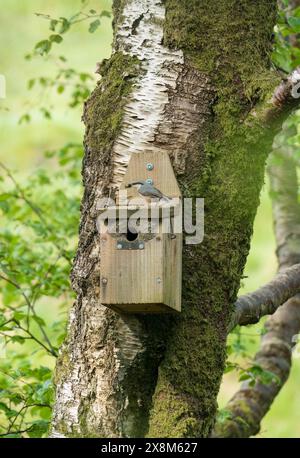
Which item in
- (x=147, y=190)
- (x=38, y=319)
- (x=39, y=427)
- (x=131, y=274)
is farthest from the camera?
(x=38, y=319)

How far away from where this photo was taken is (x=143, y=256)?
7.90ft

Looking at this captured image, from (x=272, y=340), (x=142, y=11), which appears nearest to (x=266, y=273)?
(x=272, y=340)

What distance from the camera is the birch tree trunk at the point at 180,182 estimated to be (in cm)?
242

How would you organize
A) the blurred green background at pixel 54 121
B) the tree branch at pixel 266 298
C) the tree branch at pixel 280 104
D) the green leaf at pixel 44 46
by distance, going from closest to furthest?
the tree branch at pixel 280 104 < the tree branch at pixel 266 298 < the green leaf at pixel 44 46 < the blurred green background at pixel 54 121

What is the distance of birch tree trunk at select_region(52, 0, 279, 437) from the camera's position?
242 centimetres

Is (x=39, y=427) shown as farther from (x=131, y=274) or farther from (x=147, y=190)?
(x=147, y=190)

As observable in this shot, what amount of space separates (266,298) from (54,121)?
5.74m

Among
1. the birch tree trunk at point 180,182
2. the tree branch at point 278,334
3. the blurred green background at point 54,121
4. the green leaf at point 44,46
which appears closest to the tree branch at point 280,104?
→ the birch tree trunk at point 180,182

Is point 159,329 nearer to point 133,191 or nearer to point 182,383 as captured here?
point 182,383

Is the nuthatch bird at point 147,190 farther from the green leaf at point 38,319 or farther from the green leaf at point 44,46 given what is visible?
the green leaf at point 44,46

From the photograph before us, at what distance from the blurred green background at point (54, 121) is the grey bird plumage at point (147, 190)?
290 centimetres

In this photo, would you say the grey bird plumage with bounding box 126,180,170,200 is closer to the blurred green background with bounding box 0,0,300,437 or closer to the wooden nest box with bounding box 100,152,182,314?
the wooden nest box with bounding box 100,152,182,314

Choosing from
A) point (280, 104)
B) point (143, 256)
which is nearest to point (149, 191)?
point (143, 256)
